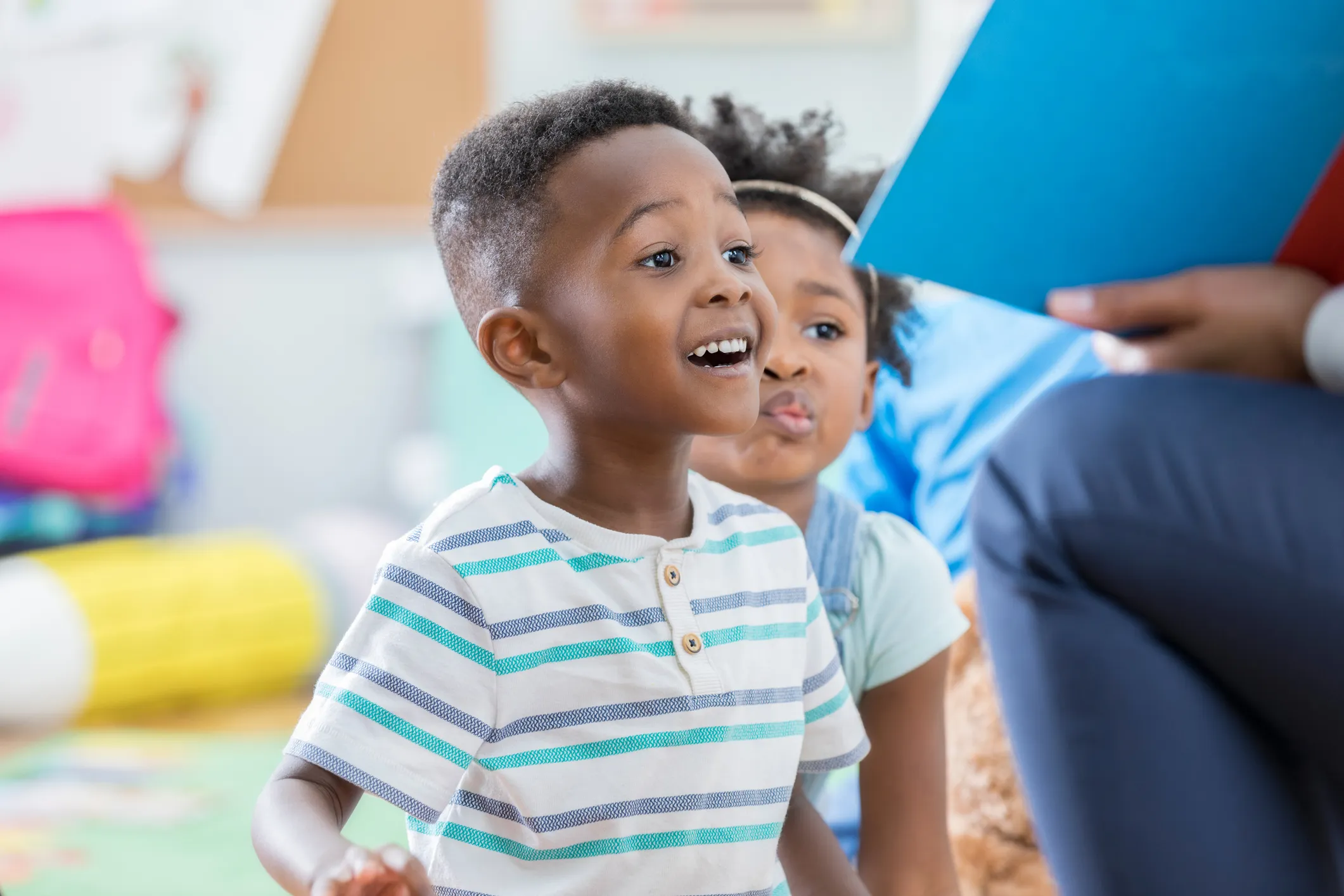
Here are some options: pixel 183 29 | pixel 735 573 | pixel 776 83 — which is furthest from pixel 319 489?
pixel 735 573

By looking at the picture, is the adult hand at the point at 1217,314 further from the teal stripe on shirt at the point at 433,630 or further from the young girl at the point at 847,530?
the teal stripe on shirt at the point at 433,630

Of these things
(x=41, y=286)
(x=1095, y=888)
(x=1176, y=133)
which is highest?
(x=1176, y=133)

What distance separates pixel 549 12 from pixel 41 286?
1289mm

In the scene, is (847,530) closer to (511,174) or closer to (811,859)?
(811,859)

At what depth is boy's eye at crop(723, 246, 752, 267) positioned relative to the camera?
2.50ft

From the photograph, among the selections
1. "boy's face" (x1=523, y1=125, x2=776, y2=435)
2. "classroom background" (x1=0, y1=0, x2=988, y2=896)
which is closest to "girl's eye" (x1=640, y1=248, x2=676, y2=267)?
"boy's face" (x1=523, y1=125, x2=776, y2=435)

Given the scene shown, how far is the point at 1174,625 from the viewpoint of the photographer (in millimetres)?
642

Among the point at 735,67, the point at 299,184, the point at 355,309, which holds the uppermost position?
the point at 735,67

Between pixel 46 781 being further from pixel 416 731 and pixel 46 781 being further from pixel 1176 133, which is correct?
pixel 1176 133

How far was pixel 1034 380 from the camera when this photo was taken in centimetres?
124

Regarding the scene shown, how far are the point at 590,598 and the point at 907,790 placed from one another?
0.30 m

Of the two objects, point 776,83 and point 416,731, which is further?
point 776,83

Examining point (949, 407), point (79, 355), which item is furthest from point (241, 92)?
point (949, 407)

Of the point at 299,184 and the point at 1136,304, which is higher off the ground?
the point at 1136,304
